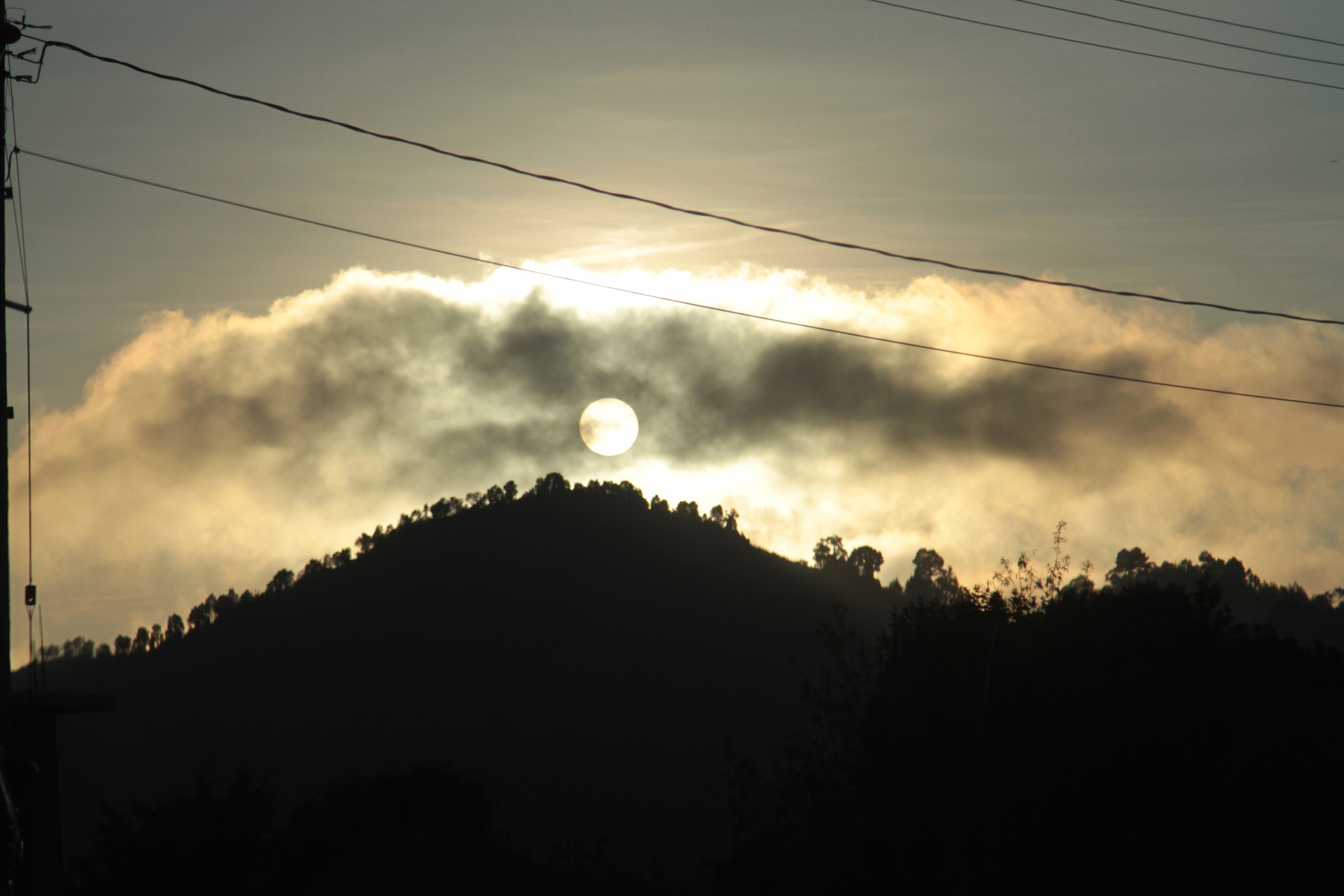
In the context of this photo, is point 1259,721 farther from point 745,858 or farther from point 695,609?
point 695,609

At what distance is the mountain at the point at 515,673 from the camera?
118125mm

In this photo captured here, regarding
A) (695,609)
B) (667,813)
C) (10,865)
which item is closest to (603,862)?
(667,813)

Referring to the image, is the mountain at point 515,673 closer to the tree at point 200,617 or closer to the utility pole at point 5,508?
the tree at point 200,617

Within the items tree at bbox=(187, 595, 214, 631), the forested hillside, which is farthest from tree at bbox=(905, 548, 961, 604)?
tree at bbox=(187, 595, 214, 631)

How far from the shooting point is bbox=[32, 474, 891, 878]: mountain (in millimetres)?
118125

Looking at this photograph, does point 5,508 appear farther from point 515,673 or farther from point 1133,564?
point 1133,564

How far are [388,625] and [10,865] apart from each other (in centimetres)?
14921

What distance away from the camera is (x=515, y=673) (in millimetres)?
139125

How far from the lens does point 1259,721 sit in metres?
27.4

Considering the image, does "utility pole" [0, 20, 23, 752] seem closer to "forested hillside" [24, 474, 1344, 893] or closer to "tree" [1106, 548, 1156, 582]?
"forested hillside" [24, 474, 1344, 893]

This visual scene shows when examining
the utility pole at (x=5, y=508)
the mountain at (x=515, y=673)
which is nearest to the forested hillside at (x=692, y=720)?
the mountain at (x=515, y=673)

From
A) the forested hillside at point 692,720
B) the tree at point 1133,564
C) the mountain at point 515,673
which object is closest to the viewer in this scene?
the forested hillside at point 692,720

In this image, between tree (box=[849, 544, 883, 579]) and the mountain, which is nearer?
the mountain

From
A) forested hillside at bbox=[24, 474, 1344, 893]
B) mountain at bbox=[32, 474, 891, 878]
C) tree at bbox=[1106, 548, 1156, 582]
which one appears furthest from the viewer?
tree at bbox=[1106, 548, 1156, 582]
